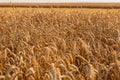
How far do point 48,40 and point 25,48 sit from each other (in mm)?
1048

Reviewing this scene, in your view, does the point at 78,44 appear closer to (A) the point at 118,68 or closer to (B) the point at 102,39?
(B) the point at 102,39

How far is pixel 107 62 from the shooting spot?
4.13m

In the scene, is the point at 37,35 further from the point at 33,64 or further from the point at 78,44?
the point at 33,64

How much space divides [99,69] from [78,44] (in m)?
1.40

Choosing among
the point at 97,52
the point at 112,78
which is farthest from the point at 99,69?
the point at 97,52

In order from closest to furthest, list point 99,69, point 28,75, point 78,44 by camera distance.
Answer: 1. point 28,75
2. point 99,69
3. point 78,44

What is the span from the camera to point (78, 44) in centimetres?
488

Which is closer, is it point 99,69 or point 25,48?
point 99,69

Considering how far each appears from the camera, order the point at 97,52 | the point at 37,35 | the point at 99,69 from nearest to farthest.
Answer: the point at 99,69
the point at 97,52
the point at 37,35

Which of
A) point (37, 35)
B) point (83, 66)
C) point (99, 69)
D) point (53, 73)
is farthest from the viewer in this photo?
point (37, 35)

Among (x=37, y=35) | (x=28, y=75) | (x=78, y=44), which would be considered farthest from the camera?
(x=37, y=35)

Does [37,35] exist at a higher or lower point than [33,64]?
higher

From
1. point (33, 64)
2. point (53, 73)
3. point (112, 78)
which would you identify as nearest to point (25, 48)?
point (33, 64)

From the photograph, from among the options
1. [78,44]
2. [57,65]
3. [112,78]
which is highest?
[78,44]
